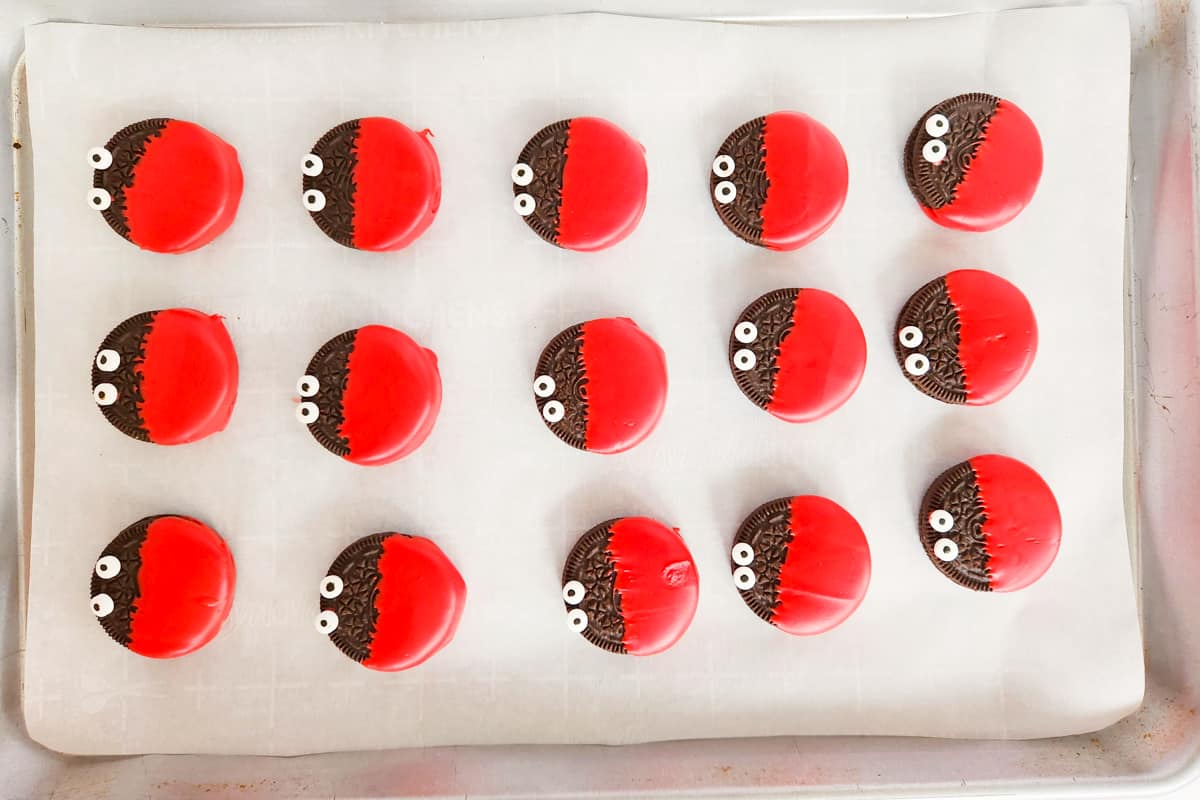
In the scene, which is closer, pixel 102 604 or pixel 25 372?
pixel 102 604

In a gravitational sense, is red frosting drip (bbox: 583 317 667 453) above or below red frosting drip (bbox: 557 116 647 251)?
below

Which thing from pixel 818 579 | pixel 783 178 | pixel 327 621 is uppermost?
pixel 783 178

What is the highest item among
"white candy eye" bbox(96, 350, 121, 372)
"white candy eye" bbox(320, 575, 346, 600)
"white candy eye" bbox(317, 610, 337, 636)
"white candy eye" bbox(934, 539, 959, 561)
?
"white candy eye" bbox(96, 350, 121, 372)

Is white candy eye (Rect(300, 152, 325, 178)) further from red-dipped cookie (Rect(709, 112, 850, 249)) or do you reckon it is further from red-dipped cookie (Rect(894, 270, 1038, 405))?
red-dipped cookie (Rect(894, 270, 1038, 405))

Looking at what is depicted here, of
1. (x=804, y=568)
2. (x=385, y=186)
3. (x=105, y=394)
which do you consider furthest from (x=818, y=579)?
(x=105, y=394)

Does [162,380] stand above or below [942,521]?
above

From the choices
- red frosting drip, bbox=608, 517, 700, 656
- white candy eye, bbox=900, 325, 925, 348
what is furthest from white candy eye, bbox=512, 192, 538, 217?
white candy eye, bbox=900, 325, 925, 348

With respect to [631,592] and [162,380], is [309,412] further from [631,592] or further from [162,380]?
[631,592]
